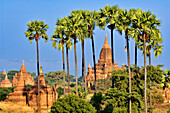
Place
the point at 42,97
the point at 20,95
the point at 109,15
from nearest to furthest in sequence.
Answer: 1. the point at 109,15
2. the point at 42,97
3. the point at 20,95

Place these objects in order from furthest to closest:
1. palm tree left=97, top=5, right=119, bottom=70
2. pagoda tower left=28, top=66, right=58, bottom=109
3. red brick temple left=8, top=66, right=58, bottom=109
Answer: red brick temple left=8, top=66, right=58, bottom=109 → pagoda tower left=28, top=66, right=58, bottom=109 → palm tree left=97, top=5, right=119, bottom=70

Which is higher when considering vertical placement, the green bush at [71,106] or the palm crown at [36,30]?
the palm crown at [36,30]

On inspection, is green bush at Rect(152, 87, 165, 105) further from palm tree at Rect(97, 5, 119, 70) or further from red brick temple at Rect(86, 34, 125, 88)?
red brick temple at Rect(86, 34, 125, 88)

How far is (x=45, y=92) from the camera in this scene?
71438 mm

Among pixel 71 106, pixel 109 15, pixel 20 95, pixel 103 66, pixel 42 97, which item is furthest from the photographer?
pixel 103 66

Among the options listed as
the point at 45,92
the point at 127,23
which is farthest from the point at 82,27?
the point at 45,92

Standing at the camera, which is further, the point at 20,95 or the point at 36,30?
the point at 20,95

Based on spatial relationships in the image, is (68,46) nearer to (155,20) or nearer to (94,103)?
(94,103)

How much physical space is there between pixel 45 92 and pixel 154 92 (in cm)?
2242

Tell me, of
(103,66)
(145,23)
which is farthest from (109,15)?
(103,66)

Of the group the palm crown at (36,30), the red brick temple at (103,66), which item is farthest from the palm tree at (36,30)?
the red brick temple at (103,66)

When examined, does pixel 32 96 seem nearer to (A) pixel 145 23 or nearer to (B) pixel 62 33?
(B) pixel 62 33

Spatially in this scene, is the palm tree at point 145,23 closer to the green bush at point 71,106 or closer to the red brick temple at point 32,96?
the green bush at point 71,106

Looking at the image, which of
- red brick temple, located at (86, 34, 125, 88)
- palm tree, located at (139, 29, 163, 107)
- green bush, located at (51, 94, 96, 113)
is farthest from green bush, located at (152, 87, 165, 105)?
red brick temple, located at (86, 34, 125, 88)
